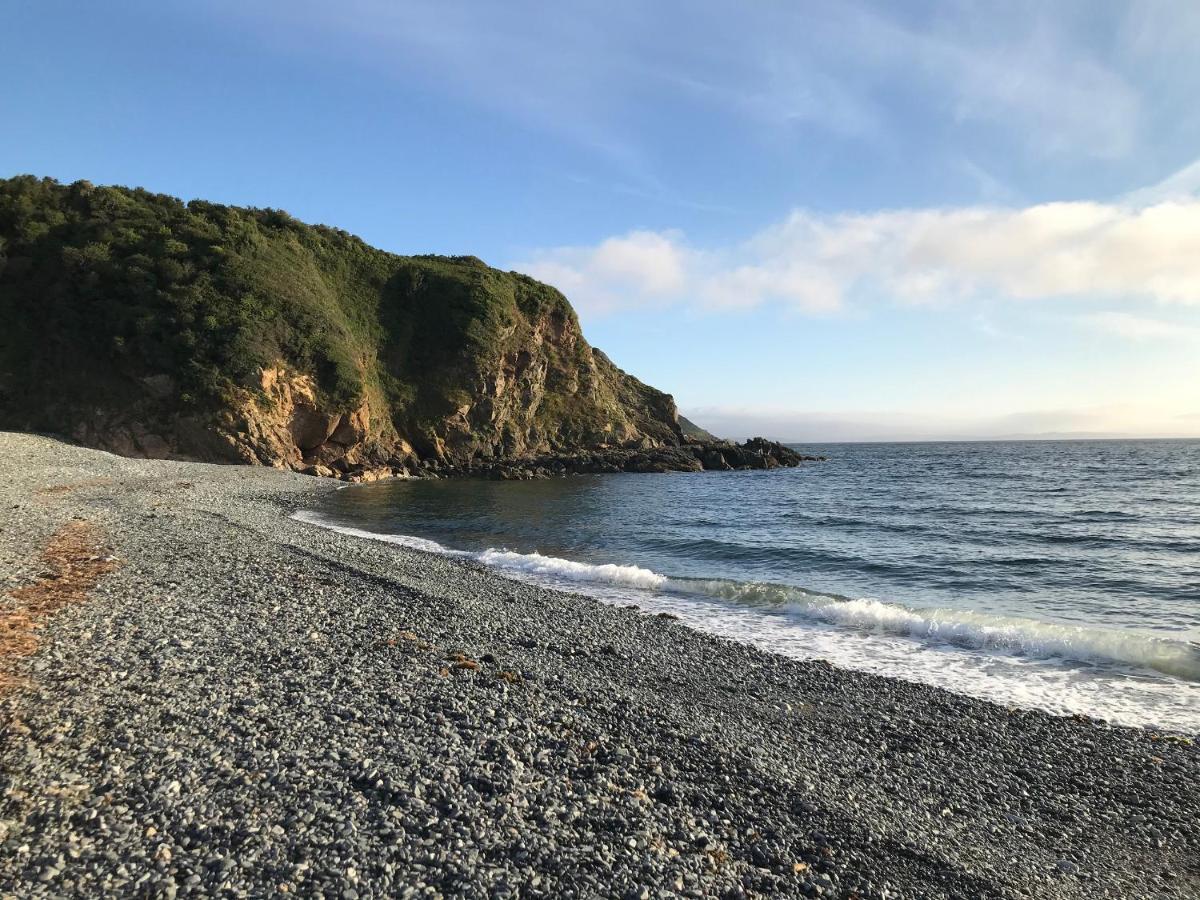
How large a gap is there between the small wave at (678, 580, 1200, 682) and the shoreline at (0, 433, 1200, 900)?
3.80m

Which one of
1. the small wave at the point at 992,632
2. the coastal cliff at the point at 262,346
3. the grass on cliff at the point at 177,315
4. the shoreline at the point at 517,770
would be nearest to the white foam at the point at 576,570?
the small wave at the point at 992,632

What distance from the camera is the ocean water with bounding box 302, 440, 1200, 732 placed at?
475 inches

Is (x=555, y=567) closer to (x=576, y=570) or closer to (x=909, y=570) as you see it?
(x=576, y=570)

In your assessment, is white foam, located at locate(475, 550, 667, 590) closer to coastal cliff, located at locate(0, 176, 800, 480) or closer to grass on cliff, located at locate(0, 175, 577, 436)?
coastal cliff, located at locate(0, 176, 800, 480)

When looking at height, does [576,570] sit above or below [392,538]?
below

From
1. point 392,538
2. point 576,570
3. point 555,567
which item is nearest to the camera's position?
point 576,570

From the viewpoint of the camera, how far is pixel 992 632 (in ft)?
44.4

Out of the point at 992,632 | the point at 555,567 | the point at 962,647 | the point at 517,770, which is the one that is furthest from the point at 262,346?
the point at 517,770

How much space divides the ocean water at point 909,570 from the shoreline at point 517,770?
7.48 ft

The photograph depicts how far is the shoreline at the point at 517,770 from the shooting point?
489cm

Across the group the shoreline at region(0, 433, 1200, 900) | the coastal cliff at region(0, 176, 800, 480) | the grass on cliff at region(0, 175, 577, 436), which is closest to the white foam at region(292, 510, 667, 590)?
the shoreline at region(0, 433, 1200, 900)

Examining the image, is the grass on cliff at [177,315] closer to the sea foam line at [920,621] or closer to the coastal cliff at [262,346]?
the coastal cliff at [262,346]

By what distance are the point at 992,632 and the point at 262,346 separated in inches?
1967

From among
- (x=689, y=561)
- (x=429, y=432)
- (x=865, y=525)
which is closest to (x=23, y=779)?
(x=689, y=561)
